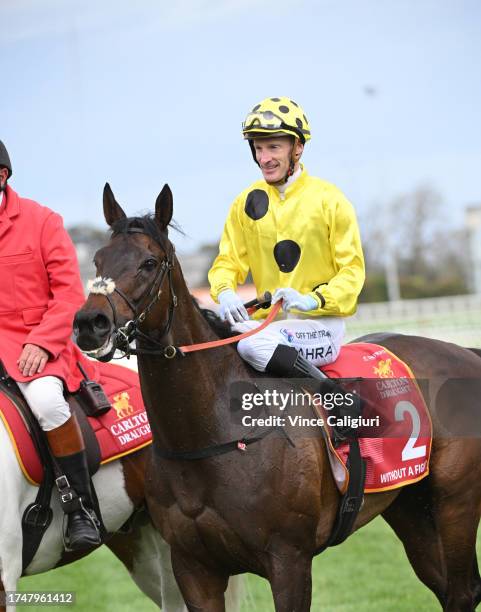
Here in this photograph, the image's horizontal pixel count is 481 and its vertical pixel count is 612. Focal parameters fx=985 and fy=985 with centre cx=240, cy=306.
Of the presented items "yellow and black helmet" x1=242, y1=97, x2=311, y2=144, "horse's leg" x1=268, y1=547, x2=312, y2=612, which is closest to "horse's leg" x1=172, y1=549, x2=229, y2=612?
"horse's leg" x1=268, y1=547, x2=312, y2=612

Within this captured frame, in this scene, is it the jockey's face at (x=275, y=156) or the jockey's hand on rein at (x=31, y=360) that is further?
the jockey's hand on rein at (x=31, y=360)

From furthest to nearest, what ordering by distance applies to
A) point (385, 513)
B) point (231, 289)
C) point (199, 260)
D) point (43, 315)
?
point (199, 260) → point (385, 513) → point (43, 315) → point (231, 289)

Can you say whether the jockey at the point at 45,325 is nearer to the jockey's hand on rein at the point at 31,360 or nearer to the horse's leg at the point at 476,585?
the jockey's hand on rein at the point at 31,360

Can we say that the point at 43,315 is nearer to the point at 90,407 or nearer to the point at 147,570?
the point at 90,407

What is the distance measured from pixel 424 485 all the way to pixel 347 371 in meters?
0.87

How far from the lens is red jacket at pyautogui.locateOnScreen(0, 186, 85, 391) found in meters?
5.12

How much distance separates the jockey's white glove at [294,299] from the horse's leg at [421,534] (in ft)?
4.64

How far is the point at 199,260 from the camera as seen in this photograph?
56656 millimetres

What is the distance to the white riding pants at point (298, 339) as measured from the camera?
4617 millimetres

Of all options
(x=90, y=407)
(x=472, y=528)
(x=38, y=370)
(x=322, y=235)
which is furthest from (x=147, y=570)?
(x=322, y=235)

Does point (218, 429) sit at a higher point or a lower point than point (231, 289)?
lower

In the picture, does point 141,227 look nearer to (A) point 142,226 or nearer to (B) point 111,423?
(A) point 142,226

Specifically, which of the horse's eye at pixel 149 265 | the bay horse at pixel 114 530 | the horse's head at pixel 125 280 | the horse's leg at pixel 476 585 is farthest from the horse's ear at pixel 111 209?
the horse's leg at pixel 476 585

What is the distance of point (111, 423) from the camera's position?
5.41 metres
